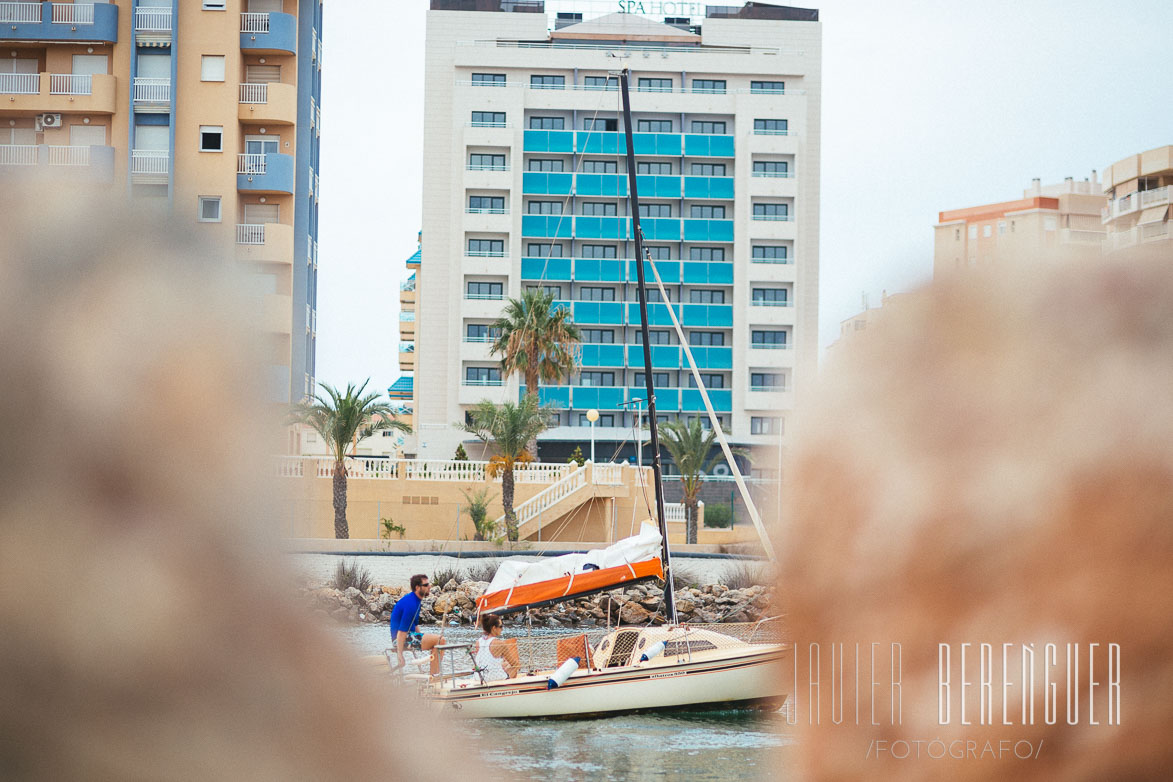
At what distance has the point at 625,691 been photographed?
1788 centimetres

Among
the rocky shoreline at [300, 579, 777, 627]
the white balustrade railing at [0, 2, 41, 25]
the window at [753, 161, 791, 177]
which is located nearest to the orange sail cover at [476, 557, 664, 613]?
the rocky shoreline at [300, 579, 777, 627]

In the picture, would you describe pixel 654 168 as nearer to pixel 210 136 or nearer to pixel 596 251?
pixel 596 251

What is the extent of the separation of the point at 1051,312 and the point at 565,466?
40.2 metres

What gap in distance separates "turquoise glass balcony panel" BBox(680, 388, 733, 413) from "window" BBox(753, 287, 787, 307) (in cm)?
469

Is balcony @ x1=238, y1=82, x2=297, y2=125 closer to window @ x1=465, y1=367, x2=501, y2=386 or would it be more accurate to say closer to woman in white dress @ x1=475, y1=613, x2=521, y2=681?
window @ x1=465, y1=367, x2=501, y2=386

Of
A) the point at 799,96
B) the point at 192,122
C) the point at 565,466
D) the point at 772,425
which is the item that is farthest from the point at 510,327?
the point at 772,425

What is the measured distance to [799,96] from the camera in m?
60.1

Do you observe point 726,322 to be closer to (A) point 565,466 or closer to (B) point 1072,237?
(A) point 565,466

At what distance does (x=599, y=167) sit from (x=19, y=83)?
95.1ft

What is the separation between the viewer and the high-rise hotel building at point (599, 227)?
2276 inches

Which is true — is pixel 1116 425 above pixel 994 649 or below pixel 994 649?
above

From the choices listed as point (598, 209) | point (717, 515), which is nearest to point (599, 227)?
point (598, 209)

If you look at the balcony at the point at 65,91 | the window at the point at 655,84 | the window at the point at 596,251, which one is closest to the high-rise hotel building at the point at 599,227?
the window at the point at 596,251

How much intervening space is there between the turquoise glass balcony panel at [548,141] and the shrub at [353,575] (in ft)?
96.2
